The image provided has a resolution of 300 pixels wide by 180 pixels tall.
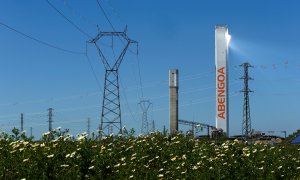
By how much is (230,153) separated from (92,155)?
5.29 m

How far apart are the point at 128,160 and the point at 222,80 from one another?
58.0 m

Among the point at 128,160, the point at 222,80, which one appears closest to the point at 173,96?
the point at 222,80

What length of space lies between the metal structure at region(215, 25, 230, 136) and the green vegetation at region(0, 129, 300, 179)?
51040 mm

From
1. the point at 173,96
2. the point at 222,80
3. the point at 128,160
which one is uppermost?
the point at 222,80

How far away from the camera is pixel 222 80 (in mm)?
70375

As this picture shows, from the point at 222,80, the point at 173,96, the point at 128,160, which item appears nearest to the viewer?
the point at 128,160

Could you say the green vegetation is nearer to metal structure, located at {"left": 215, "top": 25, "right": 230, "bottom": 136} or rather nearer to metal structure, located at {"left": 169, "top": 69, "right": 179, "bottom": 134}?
metal structure, located at {"left": 169, "top": 69, "right": 179, "bottom": 134}

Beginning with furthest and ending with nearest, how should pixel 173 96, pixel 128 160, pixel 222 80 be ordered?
pixel 222 80 → pixel 173 96 → pixel 128 160

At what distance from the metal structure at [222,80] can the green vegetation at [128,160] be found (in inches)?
2009

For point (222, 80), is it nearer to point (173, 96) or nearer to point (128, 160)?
point (173, 96)

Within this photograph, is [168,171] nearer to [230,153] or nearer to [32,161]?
[32,161]

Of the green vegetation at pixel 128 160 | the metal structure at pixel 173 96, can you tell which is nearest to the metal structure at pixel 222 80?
the metal structure at pixel 173 96

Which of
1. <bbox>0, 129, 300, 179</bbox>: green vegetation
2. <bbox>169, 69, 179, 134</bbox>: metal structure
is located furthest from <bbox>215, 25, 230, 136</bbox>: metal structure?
<bbox>0, 129, 300, 179</bbox>: green vegetation

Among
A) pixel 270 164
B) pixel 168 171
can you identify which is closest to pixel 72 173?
pixel 168 171
